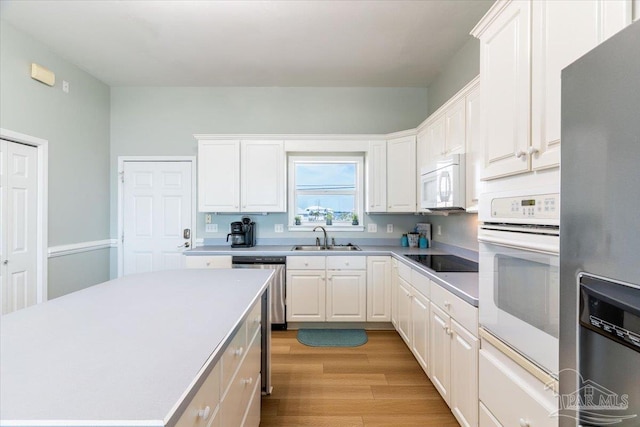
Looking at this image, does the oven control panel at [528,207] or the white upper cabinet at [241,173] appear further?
the white upper cabinet at [241,173]

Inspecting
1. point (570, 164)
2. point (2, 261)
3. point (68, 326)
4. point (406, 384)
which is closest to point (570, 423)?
point (570, 164)

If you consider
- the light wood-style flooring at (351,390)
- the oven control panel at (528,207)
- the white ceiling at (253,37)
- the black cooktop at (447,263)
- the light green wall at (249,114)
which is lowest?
the light wood-style flooring at (351,390)

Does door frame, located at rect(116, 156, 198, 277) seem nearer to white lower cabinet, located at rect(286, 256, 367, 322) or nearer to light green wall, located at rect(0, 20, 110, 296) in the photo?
light green wall, located at rect(0, 20, 110, 296)

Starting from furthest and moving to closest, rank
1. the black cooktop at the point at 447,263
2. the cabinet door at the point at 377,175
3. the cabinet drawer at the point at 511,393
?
1. the cabinet door at the point at 377,175
2. the black cooktop at the point at 447,263
3. the cabinet drawer at the point at 511,393

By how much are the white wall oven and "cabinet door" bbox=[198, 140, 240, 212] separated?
2764 mm

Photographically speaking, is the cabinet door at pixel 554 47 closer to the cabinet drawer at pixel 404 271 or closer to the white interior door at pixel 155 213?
the cabinet drawer at pixel 404 271

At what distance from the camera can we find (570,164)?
2.37ft

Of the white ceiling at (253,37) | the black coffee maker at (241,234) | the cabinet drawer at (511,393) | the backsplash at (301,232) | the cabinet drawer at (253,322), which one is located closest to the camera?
the cabinet drawer at (511,393)

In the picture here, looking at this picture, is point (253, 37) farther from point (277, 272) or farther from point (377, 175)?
point (277, 272)

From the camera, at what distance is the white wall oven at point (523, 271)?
950 mm

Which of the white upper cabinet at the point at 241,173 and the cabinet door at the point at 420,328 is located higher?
the white upper cabinet at the point at 241,173

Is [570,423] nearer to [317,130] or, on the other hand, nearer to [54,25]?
[317,130]

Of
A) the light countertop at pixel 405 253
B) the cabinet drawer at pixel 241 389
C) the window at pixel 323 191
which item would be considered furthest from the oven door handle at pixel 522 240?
the window at pixel 323 191

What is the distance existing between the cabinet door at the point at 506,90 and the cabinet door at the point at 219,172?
2722 millimetres
